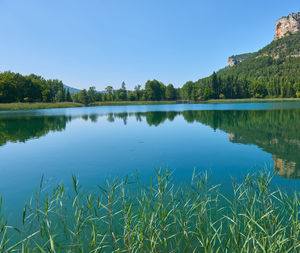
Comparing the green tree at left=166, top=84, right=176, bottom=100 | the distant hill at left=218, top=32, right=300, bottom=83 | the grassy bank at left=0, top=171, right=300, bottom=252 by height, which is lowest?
the grassy bank at left=0, top=171, right=300, bottom=252

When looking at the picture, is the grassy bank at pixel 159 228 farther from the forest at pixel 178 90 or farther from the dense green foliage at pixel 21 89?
the forest at pixel 178 90

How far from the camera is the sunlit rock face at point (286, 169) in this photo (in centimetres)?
616

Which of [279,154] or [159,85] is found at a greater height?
[159,85]

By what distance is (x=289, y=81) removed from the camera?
95312 millimetres

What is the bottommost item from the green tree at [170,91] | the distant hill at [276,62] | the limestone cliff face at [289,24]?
the green tree at [170,91]

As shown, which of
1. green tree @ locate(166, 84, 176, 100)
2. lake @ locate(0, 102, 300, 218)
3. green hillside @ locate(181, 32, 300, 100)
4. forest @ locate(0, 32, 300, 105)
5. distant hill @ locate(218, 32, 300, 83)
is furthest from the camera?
distant hill @ locate(218, 32, 300, 83)

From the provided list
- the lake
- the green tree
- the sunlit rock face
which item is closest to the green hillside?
the green tree

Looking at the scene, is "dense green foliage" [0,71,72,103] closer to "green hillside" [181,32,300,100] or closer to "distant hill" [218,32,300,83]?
"green hillside" [181,32,300,100]

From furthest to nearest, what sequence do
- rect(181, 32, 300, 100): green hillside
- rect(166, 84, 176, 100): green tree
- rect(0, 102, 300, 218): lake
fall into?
rect(166, 84, 176, 100): green tree, rect(181, 32, 300, 100): green hillside, rect(0, 102, 300, 218): lake

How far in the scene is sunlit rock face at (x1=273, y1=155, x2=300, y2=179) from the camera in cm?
616

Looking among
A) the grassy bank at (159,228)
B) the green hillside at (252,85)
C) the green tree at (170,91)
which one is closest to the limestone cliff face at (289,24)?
the green hillside at (252,85)

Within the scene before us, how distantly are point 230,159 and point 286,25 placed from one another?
812 ft

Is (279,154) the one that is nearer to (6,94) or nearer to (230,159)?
(230,159)

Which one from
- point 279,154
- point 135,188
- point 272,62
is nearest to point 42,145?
point 135,188
